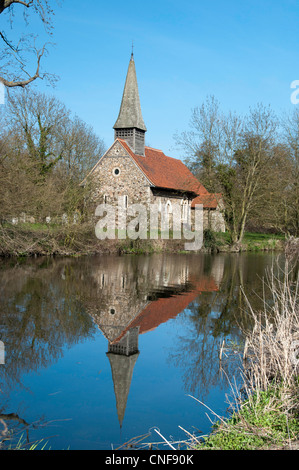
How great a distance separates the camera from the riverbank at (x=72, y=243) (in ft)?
66.7

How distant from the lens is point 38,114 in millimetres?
35438

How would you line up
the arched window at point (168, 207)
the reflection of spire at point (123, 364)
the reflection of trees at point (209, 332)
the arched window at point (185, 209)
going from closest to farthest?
the reflection of spire at point (123, 364) < the reflection of trees at point (209, 332) < the arched window at point (168, 207) < the arched window at point (185, 209)

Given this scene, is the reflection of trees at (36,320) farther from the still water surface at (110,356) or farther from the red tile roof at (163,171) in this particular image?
the red tile roof at (163,171)

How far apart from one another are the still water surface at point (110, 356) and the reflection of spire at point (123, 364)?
0.05 feet

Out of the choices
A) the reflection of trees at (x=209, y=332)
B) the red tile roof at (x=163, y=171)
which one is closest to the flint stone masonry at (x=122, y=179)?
the red tile roof at (x=163, y=171)

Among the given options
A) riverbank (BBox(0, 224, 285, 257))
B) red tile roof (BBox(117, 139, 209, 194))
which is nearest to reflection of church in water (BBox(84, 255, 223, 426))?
riverbank (BBox(0, 224, 285, 257))

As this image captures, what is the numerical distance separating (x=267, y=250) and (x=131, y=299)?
2454 centimetres

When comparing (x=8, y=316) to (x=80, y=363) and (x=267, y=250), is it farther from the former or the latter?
(x=267, y=250)

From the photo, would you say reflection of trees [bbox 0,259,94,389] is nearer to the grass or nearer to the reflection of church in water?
the reflection of church in water

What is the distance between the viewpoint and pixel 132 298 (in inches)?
475

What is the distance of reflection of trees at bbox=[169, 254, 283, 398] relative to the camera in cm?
640

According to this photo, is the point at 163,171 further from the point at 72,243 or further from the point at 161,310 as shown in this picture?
the point at 161,310

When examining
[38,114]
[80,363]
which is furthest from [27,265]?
[38,114]
